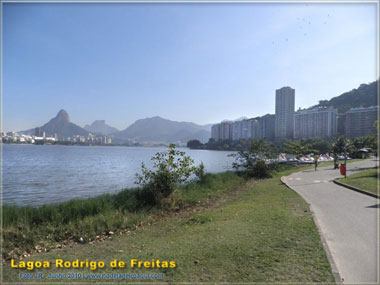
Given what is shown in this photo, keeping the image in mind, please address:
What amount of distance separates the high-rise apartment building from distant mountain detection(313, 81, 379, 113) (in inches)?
770

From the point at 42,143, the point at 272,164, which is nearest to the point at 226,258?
the point at 272,164

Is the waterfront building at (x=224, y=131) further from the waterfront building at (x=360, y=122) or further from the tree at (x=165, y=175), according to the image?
the tree at (x=165, y=175)

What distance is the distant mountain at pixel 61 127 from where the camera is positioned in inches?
6979

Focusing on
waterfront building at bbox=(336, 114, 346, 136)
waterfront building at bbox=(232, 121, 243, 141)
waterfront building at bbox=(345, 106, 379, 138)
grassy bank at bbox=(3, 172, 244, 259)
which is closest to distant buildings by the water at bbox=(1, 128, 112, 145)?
waterfront building at bbox=(232, 121, 243, 141)

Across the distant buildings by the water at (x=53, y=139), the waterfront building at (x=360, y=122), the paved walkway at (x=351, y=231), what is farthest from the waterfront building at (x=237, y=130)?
the paved walkway at (x=351, y=231)

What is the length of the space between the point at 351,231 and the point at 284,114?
276 ft

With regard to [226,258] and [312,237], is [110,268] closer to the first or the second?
[226,258]

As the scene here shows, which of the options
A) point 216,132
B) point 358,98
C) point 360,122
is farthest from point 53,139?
point 358,98

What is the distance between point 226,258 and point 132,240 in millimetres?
2194

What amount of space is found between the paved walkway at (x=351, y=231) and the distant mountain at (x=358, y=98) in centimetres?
8444

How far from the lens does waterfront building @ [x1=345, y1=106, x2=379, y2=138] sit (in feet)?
204

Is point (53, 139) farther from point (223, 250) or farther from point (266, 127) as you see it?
point (223, 250)

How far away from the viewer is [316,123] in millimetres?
78938

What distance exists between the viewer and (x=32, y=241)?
5.09m
